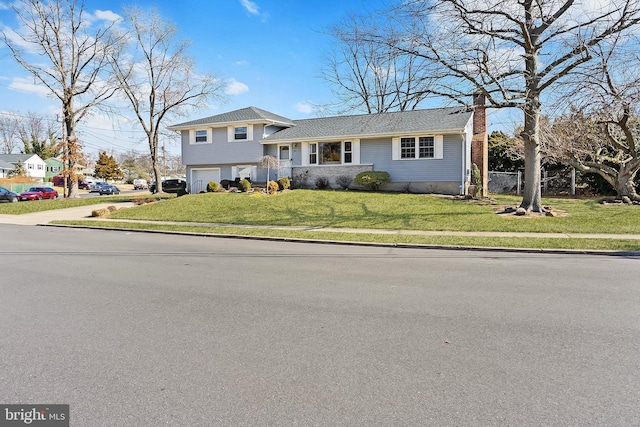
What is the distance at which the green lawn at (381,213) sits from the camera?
1499 centimetres

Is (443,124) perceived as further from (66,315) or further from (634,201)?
(66,315)

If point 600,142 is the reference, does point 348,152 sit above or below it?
below

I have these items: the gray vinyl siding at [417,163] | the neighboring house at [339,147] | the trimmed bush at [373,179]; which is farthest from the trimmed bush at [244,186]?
the gray vinyl siding at [417,163]

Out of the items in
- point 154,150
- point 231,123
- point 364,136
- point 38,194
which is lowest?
point 38,194

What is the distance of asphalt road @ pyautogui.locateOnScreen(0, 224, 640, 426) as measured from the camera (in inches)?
119

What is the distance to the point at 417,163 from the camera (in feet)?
83.4

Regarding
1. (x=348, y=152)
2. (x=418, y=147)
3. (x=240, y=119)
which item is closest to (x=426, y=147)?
(x=418, y=147)

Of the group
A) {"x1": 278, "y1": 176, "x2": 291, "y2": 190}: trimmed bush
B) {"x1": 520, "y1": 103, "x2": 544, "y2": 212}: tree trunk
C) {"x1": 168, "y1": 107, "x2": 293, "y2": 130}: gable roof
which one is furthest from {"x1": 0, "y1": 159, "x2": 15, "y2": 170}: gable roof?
{"x1": 520, "y1": 103, "x2": 544, "y2": 212}: tree trunk

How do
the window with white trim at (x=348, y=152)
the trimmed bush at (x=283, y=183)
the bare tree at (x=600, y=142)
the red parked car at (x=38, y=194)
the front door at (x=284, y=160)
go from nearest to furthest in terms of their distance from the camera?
1. the bare tree at (x=600, y=142)
2. the trimmed bush at (x=283, y=183)
3. the window with white trim at (x=348, y=152)
4. the front door at (x=284, y=160)
5. the red parked car at (x=38, y=194)

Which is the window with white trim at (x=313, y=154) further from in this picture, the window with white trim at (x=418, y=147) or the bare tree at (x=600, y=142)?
the bare tree at (x=600, y=142)

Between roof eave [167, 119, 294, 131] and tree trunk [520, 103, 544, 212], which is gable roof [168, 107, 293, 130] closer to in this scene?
roof eave [167, 119, 294, 131]

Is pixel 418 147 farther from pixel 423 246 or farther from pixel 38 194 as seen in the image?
pixel 38 194
